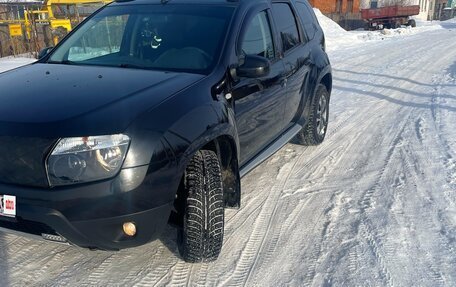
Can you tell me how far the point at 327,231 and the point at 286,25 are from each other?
2.23 m

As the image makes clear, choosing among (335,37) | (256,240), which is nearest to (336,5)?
(335,37)

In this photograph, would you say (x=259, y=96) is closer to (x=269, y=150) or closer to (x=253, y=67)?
(x=253, y=67)

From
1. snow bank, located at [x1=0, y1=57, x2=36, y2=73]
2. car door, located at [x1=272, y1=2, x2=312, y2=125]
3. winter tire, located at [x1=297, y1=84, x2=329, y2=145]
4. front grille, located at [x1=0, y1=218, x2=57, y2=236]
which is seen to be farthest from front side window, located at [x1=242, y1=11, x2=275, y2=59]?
snow bank, located at [x1=0, y1=57, x2=36, y2=73]

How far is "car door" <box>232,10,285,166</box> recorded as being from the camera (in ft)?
11.5

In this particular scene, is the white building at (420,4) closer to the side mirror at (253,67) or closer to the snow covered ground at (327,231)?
the snow covered ground at (327,231)

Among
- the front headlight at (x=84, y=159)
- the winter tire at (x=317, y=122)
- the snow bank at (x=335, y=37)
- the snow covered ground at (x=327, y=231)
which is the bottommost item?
the snow bank at (x=335, y=37)

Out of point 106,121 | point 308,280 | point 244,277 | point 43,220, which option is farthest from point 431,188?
point 43,220

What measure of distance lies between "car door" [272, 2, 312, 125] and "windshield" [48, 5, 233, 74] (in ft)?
2.88

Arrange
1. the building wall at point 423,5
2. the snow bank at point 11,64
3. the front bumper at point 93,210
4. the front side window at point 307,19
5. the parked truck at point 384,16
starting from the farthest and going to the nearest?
the building wall at point 423,5
the parked truck at point 384,16
the snow bank at point 11,64
the front side window at point 307,19
the front bumper at point 93,210

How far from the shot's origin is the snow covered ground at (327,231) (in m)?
2.88

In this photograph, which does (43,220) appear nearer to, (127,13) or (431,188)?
(127,13)

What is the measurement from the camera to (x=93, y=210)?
2381mm

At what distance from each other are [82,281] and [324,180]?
256cm

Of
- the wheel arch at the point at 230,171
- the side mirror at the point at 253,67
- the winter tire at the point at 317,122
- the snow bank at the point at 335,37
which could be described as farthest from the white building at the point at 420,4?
the wheel arch at the point at 230,171
